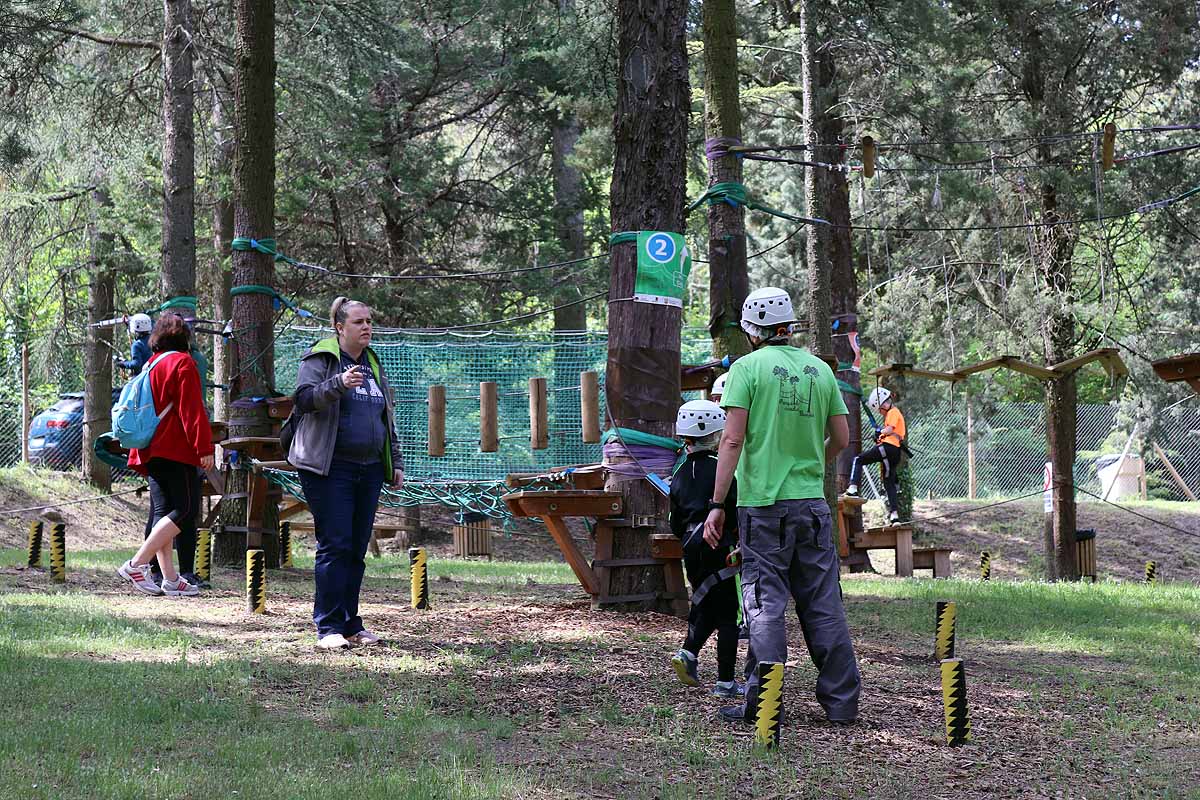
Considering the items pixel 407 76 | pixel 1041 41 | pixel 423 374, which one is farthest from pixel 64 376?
pixel 1041 41

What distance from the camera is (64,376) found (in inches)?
941

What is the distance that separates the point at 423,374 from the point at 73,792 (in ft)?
42.6

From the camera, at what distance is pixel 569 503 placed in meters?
8.19

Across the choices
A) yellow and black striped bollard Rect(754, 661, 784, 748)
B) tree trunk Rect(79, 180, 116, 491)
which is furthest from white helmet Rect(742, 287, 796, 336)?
tree trunk Rect(79, 180, 116, 491)

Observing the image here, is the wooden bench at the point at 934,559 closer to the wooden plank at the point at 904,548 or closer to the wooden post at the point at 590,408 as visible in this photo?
the wooden plank at the point at 904,548

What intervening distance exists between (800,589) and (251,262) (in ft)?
22.8

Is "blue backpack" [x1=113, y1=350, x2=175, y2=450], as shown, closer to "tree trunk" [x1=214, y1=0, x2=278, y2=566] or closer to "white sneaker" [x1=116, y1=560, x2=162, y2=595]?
"white sneaker" [x1=116, y1=560, x2=162, y2=595]

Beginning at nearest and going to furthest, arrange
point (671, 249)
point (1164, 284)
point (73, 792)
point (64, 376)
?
point (73, 792) → point (671, 249) → point (64, 376) → point (1164, 284)

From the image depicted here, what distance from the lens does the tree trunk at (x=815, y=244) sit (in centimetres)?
1307

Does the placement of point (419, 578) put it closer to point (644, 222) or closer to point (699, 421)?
point (644, 222)

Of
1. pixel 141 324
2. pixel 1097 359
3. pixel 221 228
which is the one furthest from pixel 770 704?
pixel 221 228

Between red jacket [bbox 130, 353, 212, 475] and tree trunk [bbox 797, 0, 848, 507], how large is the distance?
19.5ft

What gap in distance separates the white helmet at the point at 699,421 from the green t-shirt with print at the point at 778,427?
59 cm

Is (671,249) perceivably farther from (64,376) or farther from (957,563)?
(64,376)
